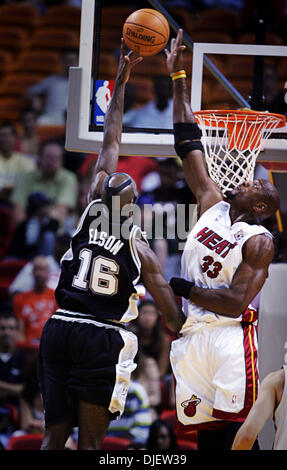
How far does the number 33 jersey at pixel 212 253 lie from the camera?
432 cm

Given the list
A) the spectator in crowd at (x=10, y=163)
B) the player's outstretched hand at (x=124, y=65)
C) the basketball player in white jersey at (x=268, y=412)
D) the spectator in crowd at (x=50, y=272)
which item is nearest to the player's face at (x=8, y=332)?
A: the spectator in crowd at (x=50, y=272)

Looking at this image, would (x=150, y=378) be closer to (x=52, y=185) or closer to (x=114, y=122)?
(x=52, y=185)

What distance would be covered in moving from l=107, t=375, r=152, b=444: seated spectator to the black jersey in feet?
8.69

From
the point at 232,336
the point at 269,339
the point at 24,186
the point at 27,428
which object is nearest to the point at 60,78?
the point at 24,186

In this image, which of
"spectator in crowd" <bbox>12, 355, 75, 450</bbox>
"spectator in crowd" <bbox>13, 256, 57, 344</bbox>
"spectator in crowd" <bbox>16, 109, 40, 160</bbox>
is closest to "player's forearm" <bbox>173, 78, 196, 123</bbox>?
"spectator in crowd" <bbox>12, 355, 75, 450</bbox>

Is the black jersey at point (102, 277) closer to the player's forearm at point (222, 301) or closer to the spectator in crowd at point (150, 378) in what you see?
the player's forearm at point (222, 301)

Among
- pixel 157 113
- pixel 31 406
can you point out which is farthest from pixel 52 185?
pixel 157 113

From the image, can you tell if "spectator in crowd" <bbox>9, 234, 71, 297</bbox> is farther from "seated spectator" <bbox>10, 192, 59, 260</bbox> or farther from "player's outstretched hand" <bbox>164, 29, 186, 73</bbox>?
"player's outstretched hand" <bbox>164, 29, 186, 73</bbox>

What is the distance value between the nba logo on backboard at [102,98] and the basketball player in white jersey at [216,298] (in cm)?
64

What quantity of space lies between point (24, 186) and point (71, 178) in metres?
0.59

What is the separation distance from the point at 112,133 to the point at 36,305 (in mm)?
3274

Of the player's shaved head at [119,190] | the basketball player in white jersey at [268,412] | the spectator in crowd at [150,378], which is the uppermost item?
the player's shaved head at [119,190]
